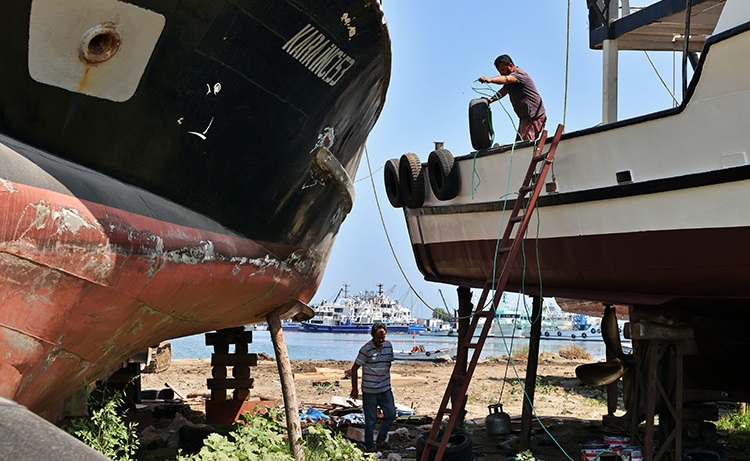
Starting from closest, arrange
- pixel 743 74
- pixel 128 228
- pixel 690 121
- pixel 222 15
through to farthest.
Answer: pixel 128 228 → pixel 222 15 → pixel 743 74 → pixel 690 121

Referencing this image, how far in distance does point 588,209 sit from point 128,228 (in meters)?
4.41

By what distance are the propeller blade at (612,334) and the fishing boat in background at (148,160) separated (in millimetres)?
3606

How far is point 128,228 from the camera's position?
3996 millimetres

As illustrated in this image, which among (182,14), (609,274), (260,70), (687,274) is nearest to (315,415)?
(609,274)

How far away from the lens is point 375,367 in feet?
24.5

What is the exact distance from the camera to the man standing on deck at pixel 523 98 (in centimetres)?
781

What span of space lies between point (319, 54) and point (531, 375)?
4541 mm

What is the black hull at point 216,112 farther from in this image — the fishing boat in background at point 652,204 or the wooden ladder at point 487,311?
the fishing boat in background at point 652,204

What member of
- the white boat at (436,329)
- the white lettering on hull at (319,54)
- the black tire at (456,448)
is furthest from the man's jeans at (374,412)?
the white boat at (436,329)

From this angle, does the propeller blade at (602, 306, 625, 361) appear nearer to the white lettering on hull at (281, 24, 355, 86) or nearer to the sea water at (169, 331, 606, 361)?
the white lettering on hull at (281, 24, 355, 86)

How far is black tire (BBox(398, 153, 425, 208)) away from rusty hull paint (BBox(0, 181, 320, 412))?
4.54 meters

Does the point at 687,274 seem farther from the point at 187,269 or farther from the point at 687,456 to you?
the point at 187,269

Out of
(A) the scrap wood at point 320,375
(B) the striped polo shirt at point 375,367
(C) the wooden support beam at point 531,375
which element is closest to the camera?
(B) the striped polo shirt at point 375,367

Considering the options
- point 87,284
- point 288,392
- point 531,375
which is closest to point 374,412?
point 288,392
